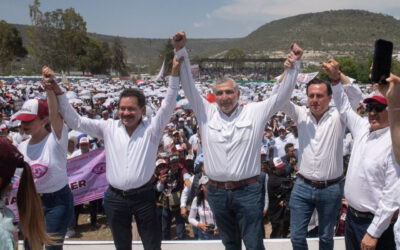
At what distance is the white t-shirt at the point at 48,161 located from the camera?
2.77 m

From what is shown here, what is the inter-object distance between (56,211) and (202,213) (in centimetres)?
192

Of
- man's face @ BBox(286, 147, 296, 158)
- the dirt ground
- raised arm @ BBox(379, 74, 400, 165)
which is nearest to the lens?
raised arm @ BBox(379, 74, 400, 165)

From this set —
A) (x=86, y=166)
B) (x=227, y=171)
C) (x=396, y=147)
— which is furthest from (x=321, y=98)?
(x=86, y=166)

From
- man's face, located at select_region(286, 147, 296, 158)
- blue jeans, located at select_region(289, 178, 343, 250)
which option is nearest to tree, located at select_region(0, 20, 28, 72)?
man's face, located at select_region(286, 147, 296, 158)

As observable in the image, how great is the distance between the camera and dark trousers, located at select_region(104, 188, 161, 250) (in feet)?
9.34

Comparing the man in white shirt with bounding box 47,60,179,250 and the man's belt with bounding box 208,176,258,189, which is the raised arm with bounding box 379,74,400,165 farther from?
the man in white shirt with bounding box 47,60,179,250

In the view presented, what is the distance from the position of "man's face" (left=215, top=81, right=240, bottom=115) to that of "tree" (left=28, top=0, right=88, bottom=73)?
64.8 m

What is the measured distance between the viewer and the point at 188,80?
2.84 m

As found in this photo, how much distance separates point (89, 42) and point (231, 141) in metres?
75.7

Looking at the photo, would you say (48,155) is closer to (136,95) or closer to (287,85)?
(136,95)

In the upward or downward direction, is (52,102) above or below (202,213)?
above

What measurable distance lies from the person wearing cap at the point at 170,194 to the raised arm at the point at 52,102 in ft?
7.55

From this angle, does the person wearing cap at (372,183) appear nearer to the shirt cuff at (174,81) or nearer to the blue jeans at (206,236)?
the shirt cuff at (174,81)

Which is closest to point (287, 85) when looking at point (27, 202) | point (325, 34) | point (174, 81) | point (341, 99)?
point (341, 99)
